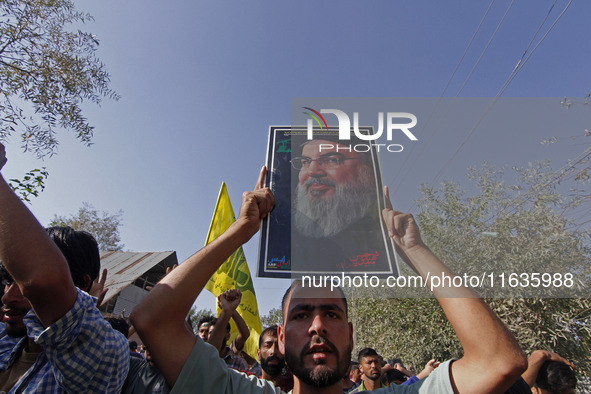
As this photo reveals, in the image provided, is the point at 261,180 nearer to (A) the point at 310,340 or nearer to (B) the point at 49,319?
(A) the point at 310,340

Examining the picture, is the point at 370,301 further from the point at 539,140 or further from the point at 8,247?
the point at 8,247

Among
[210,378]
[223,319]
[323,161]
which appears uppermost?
[323,161]

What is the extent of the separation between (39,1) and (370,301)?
609 inches

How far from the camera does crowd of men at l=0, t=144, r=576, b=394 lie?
123cm

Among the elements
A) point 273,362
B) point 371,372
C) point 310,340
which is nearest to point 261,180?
point 310,340

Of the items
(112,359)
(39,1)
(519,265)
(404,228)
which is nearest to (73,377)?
(112,359)

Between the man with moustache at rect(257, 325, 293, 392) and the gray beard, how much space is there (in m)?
2.48

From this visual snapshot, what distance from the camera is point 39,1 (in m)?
6.68

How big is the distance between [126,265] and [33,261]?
18.5 metres

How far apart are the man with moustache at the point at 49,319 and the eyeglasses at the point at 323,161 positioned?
142 centimetres

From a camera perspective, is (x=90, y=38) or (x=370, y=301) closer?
(x=90, y=38)

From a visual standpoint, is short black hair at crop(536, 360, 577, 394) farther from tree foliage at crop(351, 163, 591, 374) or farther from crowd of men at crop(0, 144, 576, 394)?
crowd of men at crop(0, 144, 576, 394)

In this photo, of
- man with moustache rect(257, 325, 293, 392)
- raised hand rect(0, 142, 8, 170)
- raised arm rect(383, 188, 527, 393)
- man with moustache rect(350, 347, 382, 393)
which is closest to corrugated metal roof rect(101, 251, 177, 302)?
man with moustache rect(350, 347, 382, 393)

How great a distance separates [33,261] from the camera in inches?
46.4
